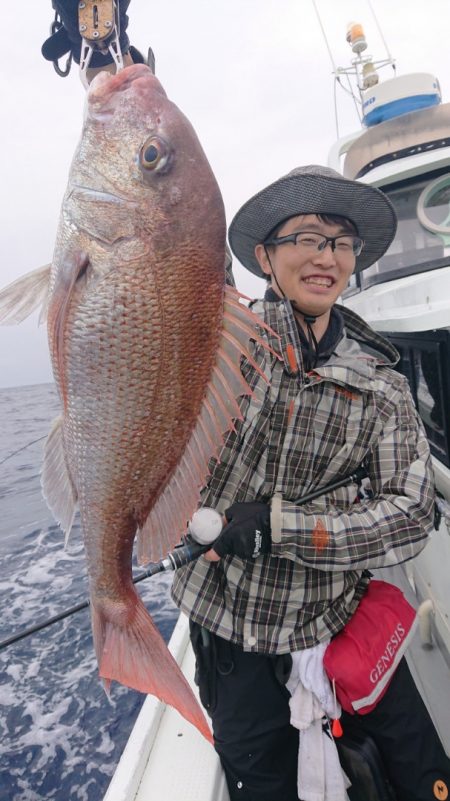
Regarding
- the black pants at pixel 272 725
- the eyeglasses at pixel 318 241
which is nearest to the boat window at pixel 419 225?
the eyeglasses at pixel 318 241

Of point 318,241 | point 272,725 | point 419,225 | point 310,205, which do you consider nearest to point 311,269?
point 318,241

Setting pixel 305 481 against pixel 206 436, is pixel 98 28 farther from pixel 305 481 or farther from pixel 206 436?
pixel 305 481

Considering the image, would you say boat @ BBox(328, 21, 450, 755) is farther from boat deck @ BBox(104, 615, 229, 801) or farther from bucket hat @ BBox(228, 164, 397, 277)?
boat deck @ BBox(104, 615, 229, 801)

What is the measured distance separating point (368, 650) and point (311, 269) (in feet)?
5.20

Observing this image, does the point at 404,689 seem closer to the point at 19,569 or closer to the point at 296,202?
the point at 296,202

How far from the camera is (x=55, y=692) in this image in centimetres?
456

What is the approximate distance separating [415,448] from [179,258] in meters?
1.33

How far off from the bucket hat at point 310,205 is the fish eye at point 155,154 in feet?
2.83

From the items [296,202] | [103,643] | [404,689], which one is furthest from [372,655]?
[296,202]

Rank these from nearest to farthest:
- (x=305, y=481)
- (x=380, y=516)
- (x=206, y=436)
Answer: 1. (x=206, y=436)
2. (x=380, y=516)
3. (x=305, y=481)

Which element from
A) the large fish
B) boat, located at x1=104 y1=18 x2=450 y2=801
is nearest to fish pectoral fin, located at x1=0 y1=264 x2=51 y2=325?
the large fish

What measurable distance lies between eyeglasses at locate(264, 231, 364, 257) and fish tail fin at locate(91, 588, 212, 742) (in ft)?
4.88

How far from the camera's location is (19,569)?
718cm

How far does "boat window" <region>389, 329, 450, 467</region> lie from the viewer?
3028 millimetres
